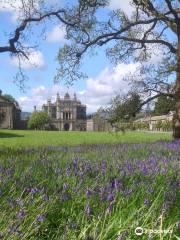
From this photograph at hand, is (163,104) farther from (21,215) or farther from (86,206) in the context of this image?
(21,215)

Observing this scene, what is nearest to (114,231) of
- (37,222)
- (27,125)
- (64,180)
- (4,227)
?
(37,222)

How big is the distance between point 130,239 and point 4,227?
2.53 ft

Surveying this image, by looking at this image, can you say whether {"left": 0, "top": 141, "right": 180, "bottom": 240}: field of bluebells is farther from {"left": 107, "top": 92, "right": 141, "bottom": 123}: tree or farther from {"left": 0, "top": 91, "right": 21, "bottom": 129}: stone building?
{"left": 0, "top": 91, "right": 21, "bottom": 129}: stone building

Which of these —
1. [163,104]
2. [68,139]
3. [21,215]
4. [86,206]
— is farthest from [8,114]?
[21,215]

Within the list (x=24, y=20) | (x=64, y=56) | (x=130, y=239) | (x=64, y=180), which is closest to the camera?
(x=130, y=239)

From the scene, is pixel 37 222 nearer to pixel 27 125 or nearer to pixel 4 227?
pixel 4 227

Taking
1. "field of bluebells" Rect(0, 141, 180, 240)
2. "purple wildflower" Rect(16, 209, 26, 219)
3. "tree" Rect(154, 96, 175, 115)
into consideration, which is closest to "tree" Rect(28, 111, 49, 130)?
"tree" Rect(154, 96, 175, 115)

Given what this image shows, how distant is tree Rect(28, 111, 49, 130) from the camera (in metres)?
166

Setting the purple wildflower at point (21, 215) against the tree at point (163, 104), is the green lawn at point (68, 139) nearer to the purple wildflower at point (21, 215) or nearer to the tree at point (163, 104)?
the tree at point (163, 104)

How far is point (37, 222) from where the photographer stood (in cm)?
295

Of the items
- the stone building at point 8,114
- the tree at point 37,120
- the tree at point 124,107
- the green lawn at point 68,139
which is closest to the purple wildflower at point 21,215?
the green lawn at point 68,139

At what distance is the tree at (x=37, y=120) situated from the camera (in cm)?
16550

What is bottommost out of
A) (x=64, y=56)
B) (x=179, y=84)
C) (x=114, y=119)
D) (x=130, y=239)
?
(x=130, y=239)

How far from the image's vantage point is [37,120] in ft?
556
